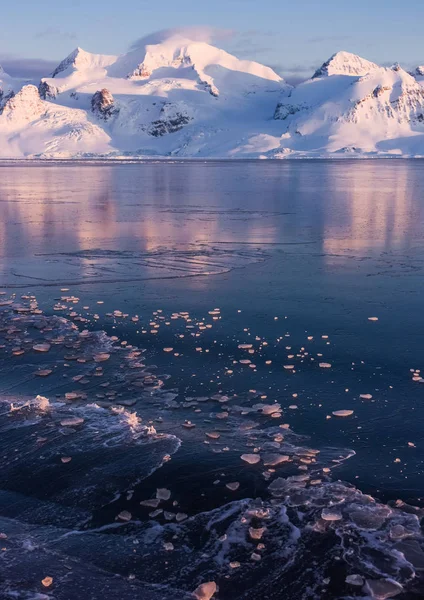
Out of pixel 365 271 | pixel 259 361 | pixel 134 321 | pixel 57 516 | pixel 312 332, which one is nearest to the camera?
pixel 57 516

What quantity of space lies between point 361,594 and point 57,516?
3062mm

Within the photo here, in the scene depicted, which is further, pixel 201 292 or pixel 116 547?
pixel 201 292

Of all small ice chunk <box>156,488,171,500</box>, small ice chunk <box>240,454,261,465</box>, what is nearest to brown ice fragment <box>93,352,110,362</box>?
small ice chunk <box>240,454,261,465</box>

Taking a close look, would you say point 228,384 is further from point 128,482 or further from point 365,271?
point 365,271

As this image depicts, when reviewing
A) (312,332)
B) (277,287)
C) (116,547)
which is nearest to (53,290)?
(277,287)

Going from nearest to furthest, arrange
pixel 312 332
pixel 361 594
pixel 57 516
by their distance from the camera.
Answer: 1. pixel 361 594
2. pixel 57 516
3. pixel 312 332

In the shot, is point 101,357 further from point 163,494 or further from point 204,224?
point 204,224

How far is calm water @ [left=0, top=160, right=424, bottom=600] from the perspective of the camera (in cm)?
577

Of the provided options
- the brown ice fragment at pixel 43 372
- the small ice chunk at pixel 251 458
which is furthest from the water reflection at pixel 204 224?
the small ice chunk at pixel 251 458

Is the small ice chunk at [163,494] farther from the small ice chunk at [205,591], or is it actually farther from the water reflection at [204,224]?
the water reflection at [204,224]

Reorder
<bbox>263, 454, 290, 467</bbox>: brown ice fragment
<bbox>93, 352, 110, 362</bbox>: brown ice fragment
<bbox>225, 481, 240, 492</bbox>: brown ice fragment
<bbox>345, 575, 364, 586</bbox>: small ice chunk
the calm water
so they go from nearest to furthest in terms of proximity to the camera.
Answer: <bbox>345, 575, 364, 586</bbox>: small ice chunk
the calm water
<bbox>225, 481, 240, 492</bbox>: brown ice fragment
<bbox>263, 454, 290, 467</bbox>: brown ice fragment
<bbox>93, 352, 110, 362</bbox>: brown ice fragment

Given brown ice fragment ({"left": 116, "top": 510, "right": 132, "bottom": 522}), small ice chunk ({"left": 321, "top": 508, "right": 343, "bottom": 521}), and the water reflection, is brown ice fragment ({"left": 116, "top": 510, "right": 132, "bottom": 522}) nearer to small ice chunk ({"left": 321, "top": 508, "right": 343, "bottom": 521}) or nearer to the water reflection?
small ice chunk ({"left": 321, "top": 508, "right": 343, "bottom": 521})

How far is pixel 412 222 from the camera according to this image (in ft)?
85.5

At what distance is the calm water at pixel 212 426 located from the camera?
18.9 feet
